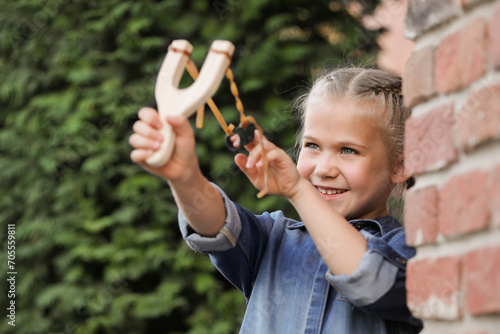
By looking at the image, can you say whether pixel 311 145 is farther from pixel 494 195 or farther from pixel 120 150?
pixel 120 150

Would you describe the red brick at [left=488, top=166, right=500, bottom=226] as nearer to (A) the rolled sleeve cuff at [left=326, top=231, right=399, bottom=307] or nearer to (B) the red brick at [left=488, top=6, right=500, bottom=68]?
(B) the red brick at [left=488, top=6, right=500, bottom=68]

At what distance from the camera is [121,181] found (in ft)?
14.0

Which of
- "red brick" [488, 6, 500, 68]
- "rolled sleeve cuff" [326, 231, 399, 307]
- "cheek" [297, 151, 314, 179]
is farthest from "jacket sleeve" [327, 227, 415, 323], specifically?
"red brick" [488, 6, 500, 68]

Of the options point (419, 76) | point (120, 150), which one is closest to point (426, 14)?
point (419, 76)

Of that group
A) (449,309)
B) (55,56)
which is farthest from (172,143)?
(55,56)

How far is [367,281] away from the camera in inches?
57.9

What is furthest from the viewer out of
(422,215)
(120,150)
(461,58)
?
(120,150)

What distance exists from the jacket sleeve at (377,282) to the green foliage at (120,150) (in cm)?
219

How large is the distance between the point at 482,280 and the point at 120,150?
3439 millimetres

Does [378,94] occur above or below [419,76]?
below

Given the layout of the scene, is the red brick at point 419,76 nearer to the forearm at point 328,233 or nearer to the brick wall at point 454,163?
the brick wall at point 454,163

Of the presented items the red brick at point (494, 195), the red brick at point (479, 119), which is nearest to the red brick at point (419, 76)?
the red brick at point (479, 119)

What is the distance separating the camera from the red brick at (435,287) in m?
1.07

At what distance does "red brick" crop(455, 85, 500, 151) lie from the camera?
99cm
